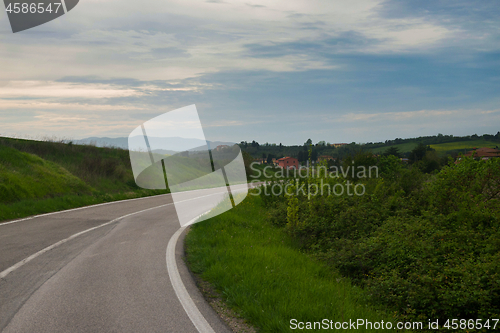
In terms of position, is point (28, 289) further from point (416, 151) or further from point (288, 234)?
point (416, 151)

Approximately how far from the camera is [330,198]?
11.1m

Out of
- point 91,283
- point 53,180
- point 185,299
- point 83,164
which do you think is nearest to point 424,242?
point 185,299

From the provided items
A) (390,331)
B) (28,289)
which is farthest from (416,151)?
(28,289)

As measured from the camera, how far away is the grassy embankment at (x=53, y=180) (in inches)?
557

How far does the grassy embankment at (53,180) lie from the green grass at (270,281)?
8.72 metres

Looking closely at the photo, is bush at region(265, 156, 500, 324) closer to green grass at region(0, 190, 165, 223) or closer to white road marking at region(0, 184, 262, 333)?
white road marking at region(0, 184, 262, 333)

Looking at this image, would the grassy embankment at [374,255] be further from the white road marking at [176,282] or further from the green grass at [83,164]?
the green grass at [83,164]

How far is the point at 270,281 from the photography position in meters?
5.77

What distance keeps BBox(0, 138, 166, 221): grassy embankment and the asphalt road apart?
4078 millimetres

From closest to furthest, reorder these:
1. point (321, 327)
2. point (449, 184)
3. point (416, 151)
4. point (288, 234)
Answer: point (321, 327)
point (449, 184)
point (288, 234)
point (416, 151)

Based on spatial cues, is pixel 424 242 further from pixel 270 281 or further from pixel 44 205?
pixel 44 205

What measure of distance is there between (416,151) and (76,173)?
22911 mm

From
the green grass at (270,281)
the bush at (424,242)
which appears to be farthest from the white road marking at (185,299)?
the bush at (424,242)

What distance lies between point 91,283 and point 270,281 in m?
3.17
